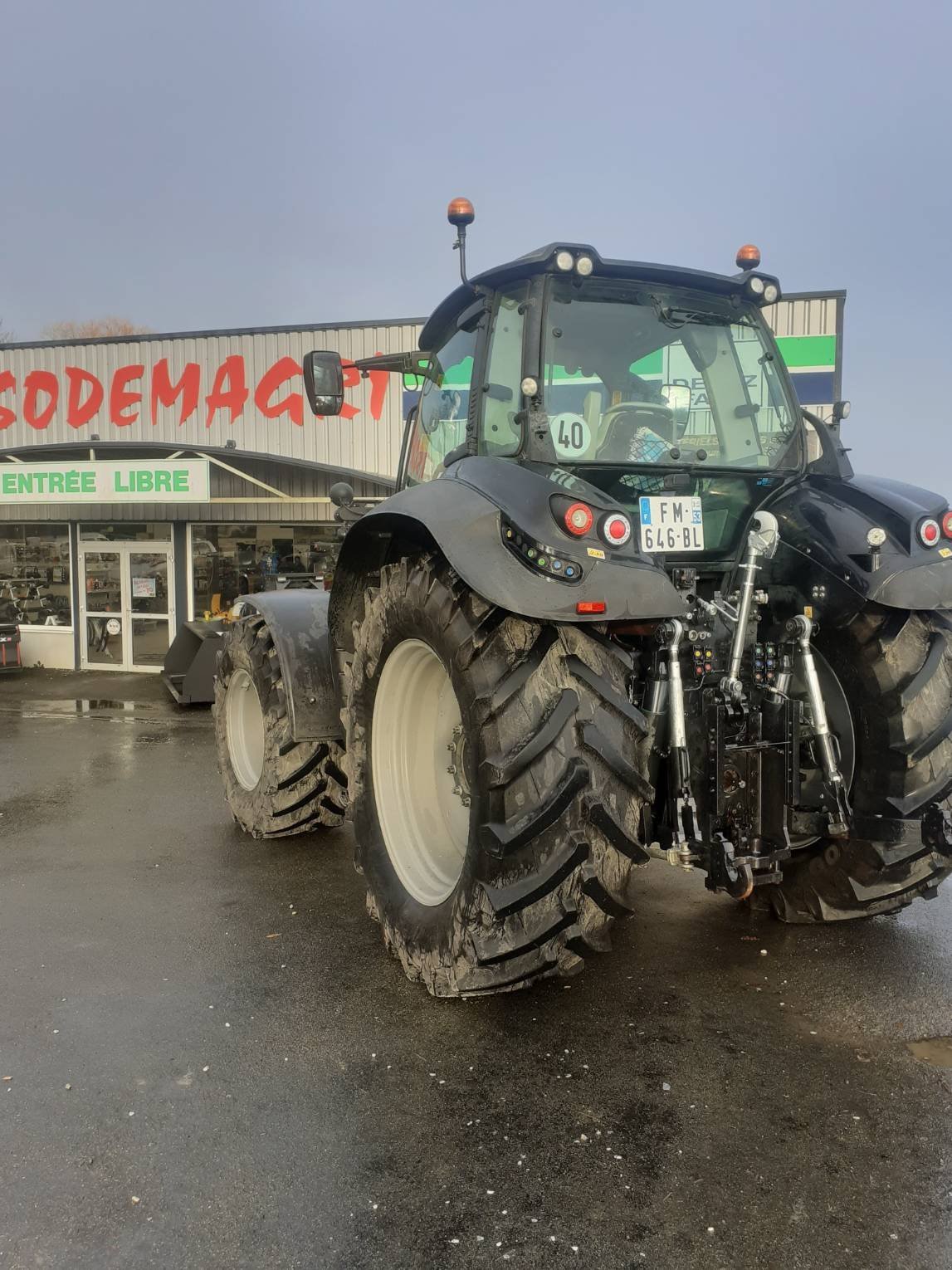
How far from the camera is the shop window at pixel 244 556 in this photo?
45.2 ft

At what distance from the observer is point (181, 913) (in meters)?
4.34

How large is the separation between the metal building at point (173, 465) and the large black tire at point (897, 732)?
8.15m

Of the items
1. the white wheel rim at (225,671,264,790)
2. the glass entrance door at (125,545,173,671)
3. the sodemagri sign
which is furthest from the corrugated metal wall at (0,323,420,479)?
the white wheel rim at (225,671,264,790)

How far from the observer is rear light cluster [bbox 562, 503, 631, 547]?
9.22 feet

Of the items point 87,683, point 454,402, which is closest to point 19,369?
point 87,683

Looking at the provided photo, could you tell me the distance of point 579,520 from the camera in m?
Result: 2.81

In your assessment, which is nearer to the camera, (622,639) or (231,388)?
(622,639)

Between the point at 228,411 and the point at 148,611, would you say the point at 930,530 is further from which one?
the point at 148,611

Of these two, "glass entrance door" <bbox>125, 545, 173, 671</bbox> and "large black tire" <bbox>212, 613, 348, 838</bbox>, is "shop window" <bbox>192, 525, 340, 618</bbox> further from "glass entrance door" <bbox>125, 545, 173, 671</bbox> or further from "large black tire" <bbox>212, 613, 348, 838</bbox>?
"large black tire" <bbox>212, 613, 348, 838</bbox>

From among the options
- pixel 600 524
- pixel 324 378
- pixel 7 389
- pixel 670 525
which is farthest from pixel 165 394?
pixel 600 524

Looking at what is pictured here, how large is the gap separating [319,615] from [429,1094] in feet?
8.88

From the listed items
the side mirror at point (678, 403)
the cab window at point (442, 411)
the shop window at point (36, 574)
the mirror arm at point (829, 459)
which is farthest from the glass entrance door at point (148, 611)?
the mirror arm at point (829, 459)

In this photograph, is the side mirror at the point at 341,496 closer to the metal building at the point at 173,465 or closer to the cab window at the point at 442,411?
the cab window at the point at 442,411

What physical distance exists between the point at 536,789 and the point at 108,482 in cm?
1081
